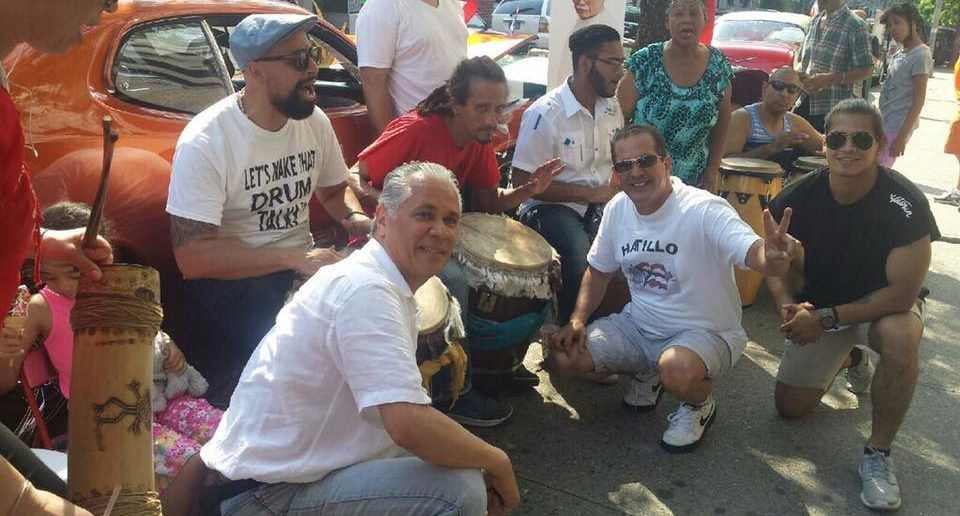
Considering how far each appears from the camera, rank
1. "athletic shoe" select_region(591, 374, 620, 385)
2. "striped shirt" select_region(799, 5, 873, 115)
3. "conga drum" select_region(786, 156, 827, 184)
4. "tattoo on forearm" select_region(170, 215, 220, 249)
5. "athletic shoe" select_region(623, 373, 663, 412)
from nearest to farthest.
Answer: "tattoo on forearm" select_region(170, 215, 220, 249) → "athletic shoe" select_region(623, 373, 663, 412) → "athletic shoe" select_region(591, 374, 620, 385) → "conga drum" select_region(786, 156, 827, 184) → "striped shirt" select_region(799, 5, 873, 115)

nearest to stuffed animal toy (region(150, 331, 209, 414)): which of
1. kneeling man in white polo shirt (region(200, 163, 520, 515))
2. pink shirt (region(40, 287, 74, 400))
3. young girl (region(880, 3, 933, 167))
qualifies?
pink shirt (region(40, 287, 74, 400))

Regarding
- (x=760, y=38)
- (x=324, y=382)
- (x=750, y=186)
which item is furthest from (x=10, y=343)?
(x=760, y=38)

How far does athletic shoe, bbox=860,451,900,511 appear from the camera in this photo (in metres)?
3.26

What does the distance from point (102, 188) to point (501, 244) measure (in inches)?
84.1

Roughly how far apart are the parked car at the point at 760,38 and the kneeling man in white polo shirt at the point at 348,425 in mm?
12059

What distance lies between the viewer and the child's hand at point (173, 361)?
9.35ft

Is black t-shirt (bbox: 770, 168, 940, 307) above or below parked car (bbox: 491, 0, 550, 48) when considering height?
above

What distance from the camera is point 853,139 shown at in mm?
3545

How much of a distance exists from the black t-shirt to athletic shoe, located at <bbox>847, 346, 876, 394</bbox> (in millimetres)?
665

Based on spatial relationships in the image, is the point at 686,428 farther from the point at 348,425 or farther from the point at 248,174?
the point at 248,174

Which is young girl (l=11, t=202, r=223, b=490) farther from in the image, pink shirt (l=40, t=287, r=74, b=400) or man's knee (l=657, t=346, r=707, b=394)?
man's knee (l=657, t=346, r=707, b=394)

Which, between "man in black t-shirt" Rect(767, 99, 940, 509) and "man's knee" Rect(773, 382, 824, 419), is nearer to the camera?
"man in black t-shirt" Rect(767, 99, 940, 509)

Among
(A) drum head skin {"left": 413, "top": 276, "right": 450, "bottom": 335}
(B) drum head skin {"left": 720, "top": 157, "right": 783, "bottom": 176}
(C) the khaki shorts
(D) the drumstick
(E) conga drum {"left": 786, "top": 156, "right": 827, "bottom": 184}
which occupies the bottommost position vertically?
(C) the khaki shorts

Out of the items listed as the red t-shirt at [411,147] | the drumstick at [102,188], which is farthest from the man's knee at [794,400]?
the drumstick at [102,188]
